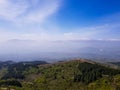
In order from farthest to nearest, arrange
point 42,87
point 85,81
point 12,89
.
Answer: point 85,81, point 42,87, point 12,89

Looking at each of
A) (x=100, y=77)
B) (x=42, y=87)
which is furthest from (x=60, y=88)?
(x=100, y=77)

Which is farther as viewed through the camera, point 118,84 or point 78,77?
point 78,77

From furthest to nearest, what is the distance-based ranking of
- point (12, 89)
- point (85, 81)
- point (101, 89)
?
1. point (85, 81)
2. point (12, 89)
3. point (101, 89)

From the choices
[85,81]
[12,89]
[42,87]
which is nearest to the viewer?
[12,89]

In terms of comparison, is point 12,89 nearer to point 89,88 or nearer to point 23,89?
point 23,89

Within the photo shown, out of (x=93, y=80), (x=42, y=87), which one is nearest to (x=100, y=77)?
(x=93, y=80)

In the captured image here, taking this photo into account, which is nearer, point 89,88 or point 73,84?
point 89,88

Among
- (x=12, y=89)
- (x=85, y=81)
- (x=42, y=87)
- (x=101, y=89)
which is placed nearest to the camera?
(x=101, y=89)

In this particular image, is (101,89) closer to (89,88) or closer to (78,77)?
(89,88)
